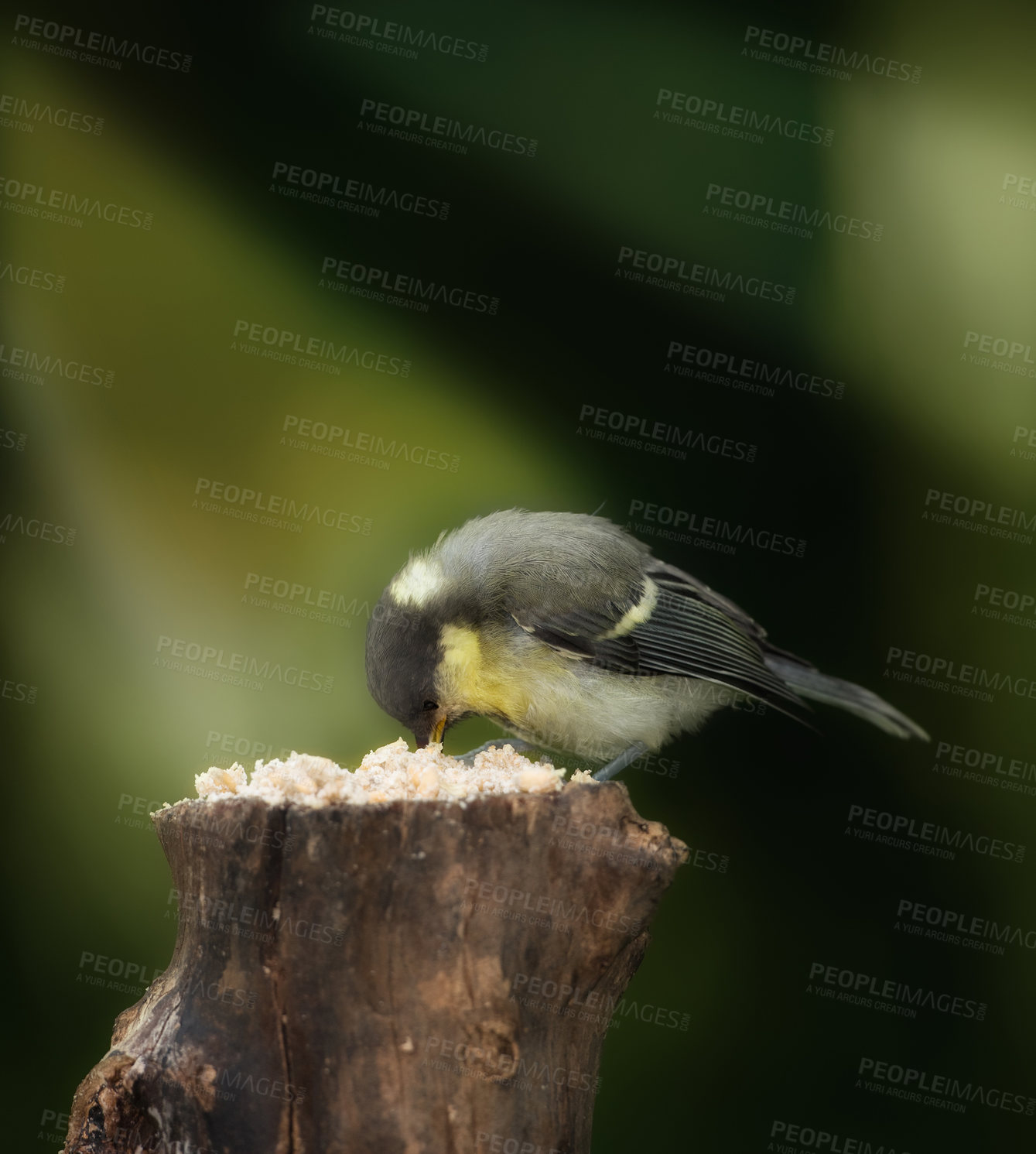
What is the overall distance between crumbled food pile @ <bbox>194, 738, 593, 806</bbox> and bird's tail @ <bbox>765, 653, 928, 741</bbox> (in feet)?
3.64

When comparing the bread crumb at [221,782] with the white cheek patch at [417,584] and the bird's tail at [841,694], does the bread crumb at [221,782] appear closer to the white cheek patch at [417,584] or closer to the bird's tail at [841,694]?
the white cheek patch at [417,584]

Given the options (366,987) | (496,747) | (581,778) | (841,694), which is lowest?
(366,987)

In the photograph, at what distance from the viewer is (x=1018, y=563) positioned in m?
3.23

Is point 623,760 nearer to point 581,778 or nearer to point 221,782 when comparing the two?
point 581,778

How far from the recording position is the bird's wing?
7.77ft

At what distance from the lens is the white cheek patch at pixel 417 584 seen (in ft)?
7.79

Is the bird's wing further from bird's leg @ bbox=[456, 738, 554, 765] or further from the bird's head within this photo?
bird's leg @ bbox=[456, 738, 554, 765]

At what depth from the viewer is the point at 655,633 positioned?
2.49 m

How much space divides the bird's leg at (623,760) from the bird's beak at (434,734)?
1.25 feet

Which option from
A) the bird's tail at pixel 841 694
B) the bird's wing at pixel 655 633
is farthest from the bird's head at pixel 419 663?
the bird's tail at pixel 841 694

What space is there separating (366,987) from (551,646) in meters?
0.99

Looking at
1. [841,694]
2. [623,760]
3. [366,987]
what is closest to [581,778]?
[366,987]

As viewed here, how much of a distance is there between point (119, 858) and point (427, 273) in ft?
6.93

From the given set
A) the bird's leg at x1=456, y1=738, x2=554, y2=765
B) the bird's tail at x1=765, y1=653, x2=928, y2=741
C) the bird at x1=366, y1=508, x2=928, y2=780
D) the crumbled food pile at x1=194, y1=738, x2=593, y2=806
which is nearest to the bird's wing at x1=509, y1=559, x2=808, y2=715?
the bird at x1=366, y1=508, x2=928, y2=780
